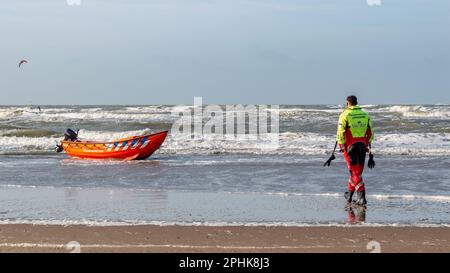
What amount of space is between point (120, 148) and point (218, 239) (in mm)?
13317

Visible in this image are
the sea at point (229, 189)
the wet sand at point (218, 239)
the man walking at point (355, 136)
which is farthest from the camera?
the man walking at point (355, 136)

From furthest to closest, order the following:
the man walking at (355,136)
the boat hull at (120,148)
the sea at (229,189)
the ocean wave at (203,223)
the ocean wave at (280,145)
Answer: the ocean wave at (280,145) → the boat hull at (120,148) → the man walking at (355,136) → the sea at (229,189) → the ocean wave at (203,223)

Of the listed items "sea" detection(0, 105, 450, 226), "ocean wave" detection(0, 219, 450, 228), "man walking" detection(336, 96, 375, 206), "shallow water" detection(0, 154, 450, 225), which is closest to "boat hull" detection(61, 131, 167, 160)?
"sea" detection(0, 105, 450, 226)

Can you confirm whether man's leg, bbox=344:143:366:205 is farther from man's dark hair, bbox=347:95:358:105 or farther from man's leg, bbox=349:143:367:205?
man's dark hair, bbox=347:95:358:105

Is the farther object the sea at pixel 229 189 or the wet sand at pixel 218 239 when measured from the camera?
the sea at pixel 229 189

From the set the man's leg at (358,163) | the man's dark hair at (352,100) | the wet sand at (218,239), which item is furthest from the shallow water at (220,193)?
the man's dark hair at (352,100)

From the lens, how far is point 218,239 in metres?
6.56

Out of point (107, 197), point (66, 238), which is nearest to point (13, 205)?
point (107, 197)

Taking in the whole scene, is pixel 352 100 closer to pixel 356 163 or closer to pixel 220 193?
pixel 356 163

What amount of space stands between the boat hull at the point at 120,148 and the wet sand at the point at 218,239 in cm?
1214

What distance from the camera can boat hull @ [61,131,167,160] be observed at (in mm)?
19500

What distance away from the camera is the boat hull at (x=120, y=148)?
19.5 m

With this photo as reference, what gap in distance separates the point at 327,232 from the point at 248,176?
6.52 meters

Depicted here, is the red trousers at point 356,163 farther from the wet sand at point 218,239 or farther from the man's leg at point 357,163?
the wet sand at point 218,239
